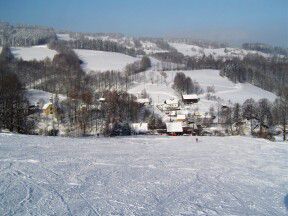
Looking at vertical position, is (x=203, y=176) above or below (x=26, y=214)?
below

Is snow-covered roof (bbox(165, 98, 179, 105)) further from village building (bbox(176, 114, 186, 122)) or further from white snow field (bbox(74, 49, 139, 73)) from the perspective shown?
white snow field (bbox(74, 49, 139, 73))

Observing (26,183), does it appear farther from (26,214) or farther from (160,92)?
(160,92)

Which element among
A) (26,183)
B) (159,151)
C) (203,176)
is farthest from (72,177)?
(159,151)

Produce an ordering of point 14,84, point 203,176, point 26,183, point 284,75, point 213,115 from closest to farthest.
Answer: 1. point 26,183
2. point 203,176
3. point 14,84
4. point 213,115
5. point 284,75

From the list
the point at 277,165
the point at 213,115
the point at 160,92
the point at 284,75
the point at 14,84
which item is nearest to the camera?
the point at 277,165

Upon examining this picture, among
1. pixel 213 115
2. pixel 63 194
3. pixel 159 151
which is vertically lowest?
pixel 213 115

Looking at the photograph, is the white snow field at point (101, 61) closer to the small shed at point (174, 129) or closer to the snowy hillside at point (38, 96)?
the snowy hillside at point (38, 96)

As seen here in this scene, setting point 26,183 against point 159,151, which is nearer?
point 26,183
